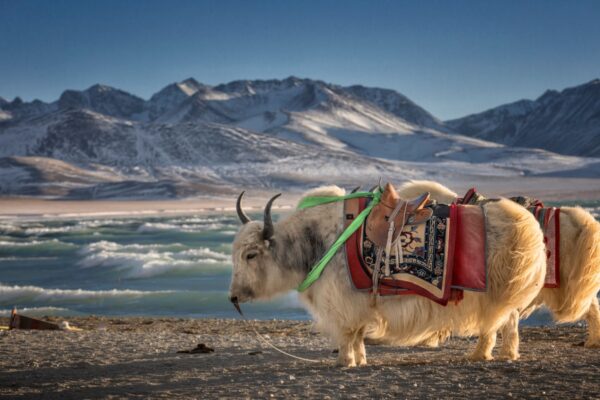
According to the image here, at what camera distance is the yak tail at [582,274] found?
521 cm

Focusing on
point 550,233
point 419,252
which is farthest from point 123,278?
point 419,252

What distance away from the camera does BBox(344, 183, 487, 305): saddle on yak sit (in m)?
4.54

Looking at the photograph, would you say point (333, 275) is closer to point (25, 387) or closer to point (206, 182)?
point (25, 387)

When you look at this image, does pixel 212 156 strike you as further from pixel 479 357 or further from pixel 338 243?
pixel 338 243

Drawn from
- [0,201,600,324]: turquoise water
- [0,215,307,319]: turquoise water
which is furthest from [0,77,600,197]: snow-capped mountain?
[0,201,600,324]: turquoise water

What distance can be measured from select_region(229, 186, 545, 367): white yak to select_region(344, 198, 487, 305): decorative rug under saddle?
77 mm

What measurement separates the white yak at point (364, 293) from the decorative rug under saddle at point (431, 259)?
3.0 inches

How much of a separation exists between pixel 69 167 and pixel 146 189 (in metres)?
28.6

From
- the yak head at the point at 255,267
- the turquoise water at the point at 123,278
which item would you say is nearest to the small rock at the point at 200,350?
the yak head at the point at 255,267

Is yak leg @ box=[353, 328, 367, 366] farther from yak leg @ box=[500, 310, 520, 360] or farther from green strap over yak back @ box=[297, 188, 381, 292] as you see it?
yak leg @ box=[500, 310, 520, 360]

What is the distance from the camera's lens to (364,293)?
15.2ft

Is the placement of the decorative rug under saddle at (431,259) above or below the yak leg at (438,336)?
above

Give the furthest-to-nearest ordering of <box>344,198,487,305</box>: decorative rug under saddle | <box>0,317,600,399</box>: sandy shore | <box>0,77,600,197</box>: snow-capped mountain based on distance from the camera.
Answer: <box>0,77,600,197</box>: snow-capped mountain < <box>344,198,487,305</box>: decorative rug under saddle < <box>0,317,600,399</box>: sandy shore

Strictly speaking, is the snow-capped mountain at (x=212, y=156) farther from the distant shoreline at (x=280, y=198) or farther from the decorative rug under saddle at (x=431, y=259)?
the decorative rug under saddle at (x=431, y=259)
